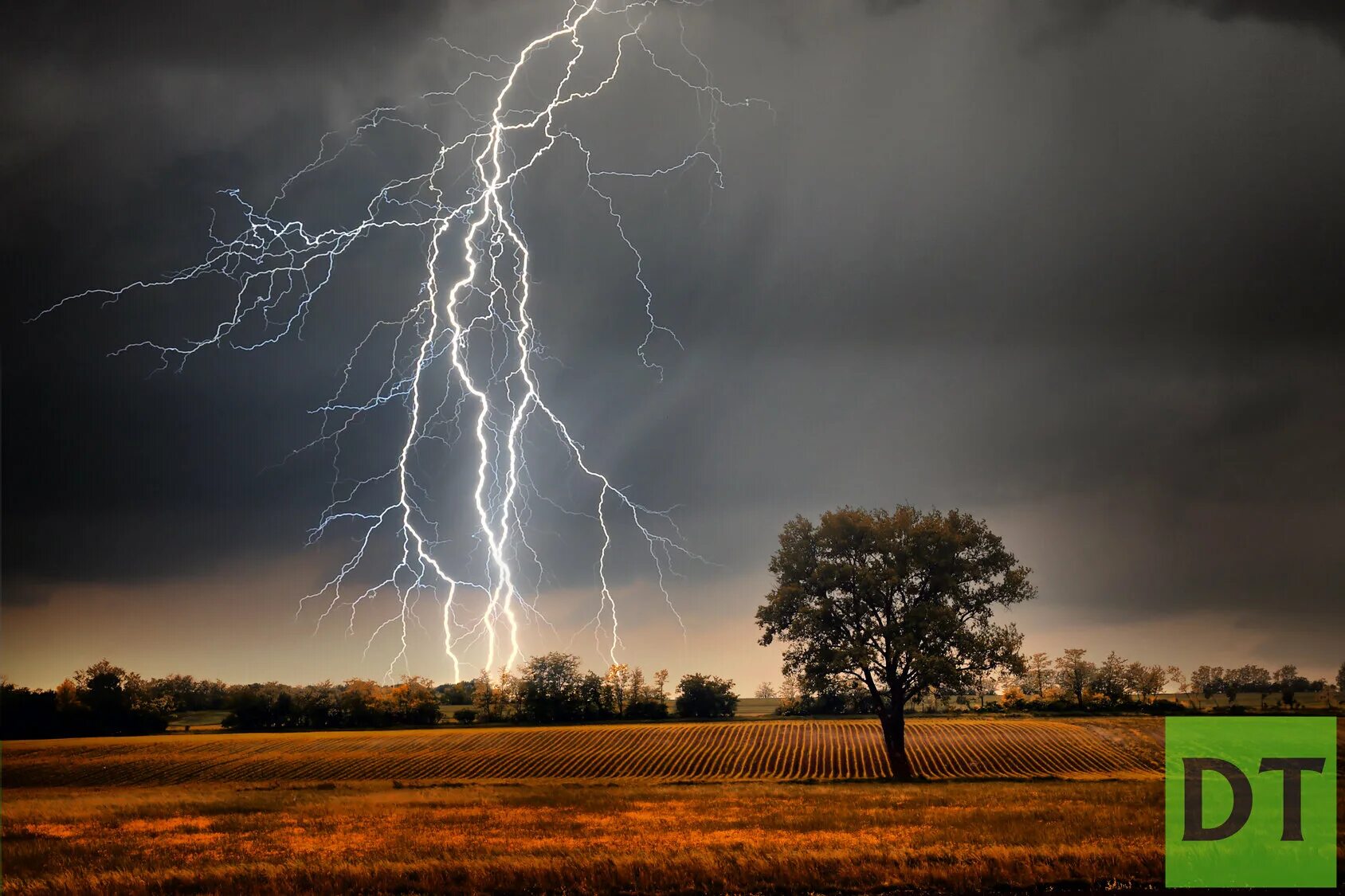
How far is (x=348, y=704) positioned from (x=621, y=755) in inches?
1501

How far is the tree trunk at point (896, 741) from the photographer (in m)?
32.6

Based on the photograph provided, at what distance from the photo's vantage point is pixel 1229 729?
38.7m

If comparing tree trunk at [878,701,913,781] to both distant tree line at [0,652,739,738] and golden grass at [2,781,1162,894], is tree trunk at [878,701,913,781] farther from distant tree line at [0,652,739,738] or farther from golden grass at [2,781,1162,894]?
distant tree line at [0,652,739,738]

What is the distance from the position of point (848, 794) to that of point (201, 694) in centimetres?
9868

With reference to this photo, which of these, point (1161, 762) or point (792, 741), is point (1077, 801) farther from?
point (792, 741)

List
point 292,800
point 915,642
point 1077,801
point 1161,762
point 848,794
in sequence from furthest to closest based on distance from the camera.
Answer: point 1161,762
point 915,642
point 292,800
point 848,794
point 1077,801

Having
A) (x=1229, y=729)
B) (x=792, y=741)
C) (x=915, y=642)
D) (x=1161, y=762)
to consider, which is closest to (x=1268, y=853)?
(x=915, y=642)

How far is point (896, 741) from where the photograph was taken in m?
33.8

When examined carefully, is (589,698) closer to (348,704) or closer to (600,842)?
(348,704)

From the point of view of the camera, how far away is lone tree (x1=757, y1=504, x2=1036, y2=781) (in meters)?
33.1

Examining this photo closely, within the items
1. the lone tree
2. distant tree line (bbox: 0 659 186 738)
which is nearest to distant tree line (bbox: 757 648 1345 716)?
the lone tree

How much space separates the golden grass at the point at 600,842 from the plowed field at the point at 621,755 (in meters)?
13.7

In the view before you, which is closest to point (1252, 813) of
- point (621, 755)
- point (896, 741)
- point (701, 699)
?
point (896, 741)

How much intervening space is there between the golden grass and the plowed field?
13718mm
